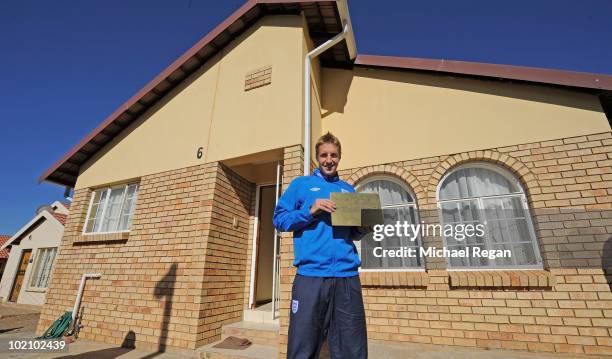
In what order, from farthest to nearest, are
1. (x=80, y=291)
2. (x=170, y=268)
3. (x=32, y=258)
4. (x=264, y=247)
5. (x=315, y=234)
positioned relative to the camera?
1. (x=32, y=258)
2. (x=264, y=247)
3. (x=80, y=291)
4. (x=170, y=268)
5. (x=315, y=234)

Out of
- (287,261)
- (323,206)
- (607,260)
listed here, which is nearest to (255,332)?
(287,261)

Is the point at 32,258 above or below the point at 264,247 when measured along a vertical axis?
above

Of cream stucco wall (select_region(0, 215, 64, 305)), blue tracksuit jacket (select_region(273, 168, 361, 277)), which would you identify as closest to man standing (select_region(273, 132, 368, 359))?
blue tracksuit jacket (select_region(273, 168, 361, 277))

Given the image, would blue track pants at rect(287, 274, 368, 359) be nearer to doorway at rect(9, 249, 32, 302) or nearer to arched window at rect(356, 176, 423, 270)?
arched window at rect(356, 176, 423, 270)

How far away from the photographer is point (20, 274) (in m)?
15.7

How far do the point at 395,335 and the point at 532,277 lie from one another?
1.89m

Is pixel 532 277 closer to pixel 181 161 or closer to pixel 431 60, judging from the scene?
pixel 431 60

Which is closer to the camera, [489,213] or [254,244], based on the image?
[489,213]

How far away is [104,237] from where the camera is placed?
564 centimetres

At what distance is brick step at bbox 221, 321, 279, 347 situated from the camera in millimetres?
4227

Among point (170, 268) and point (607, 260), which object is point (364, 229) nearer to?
point (607, 260)

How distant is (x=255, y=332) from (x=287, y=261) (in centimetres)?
130

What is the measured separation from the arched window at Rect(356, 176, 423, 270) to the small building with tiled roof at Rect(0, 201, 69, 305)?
16628 mm

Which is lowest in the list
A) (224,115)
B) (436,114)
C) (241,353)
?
(241,353)
